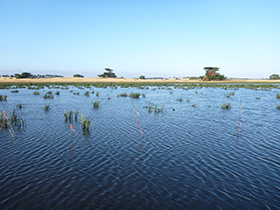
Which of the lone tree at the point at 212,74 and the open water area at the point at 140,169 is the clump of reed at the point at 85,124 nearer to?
the open water area at the point at 140,169

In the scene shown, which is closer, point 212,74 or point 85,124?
point 85,124

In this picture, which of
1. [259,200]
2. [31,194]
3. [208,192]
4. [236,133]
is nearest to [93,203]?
[31,194]

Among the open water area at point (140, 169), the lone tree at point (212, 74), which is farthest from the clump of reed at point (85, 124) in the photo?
the lone tree at point (212, 74)

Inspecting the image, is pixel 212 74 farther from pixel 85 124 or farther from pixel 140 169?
pixel 140 169

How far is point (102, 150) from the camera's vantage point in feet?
31.2

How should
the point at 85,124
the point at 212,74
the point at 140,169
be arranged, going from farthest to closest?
the point at 212,74, the point at 85,124, the point at 140,169

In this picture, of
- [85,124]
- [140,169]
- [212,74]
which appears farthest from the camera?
[212,74]

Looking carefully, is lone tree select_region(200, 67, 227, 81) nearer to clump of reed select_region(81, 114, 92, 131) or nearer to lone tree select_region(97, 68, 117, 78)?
lone tree select_region(97, 68, 117, 78)

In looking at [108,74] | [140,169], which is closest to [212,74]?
[108,74]

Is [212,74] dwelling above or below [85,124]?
above

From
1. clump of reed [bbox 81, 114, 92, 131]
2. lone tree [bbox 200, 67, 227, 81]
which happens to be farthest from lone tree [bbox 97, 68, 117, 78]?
clump of reed [bbox 81, 114, 92, 131]

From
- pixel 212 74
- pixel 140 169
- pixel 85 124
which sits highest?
pixel 212 74

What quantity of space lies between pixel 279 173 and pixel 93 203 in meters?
6.66

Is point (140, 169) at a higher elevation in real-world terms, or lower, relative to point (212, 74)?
lower
